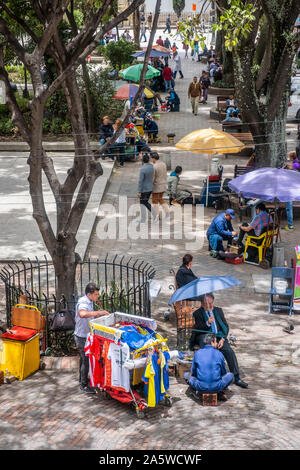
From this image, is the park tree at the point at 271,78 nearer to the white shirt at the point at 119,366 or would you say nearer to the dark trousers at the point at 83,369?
the dark trousers at the point at 83,369

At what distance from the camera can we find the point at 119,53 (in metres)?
35.1

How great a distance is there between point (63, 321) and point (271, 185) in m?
5.17

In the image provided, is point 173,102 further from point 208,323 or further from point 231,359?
point 231,359

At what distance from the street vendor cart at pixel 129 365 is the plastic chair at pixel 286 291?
3.46 m

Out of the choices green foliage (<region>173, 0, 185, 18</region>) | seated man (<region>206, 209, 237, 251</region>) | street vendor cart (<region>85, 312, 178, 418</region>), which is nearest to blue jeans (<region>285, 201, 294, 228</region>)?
seated man (<region>206, 209, 237, 251</region>)

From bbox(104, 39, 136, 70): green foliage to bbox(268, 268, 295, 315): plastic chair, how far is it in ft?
80.8

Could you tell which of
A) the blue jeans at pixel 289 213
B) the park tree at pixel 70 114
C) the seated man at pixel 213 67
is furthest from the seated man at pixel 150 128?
the seated man at pixel 213 67

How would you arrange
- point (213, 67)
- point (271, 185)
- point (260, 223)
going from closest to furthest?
point (271, 185)
point (260, 223)
point (213, 67)

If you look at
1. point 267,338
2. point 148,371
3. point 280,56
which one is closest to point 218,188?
point 280,56

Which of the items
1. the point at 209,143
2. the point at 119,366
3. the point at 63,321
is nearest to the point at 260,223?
the point at 209,143

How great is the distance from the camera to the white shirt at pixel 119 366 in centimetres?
827

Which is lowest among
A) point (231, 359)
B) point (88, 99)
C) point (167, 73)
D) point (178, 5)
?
point (231, 359)

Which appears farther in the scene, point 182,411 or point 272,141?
point 272,141

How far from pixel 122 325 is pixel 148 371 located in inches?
35.5
